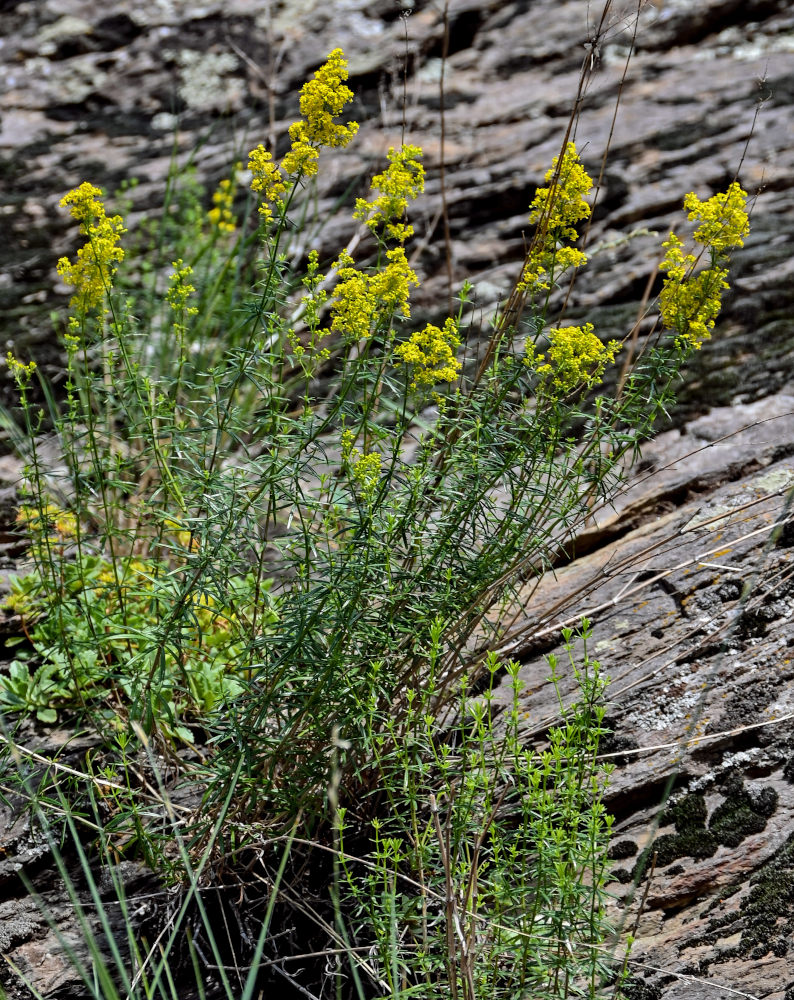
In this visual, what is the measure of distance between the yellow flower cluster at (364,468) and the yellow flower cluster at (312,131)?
0.53 metres

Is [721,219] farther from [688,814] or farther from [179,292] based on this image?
[688,814]

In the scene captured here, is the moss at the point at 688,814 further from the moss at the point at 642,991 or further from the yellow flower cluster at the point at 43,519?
the yellow flower cluster at the point at 43,519

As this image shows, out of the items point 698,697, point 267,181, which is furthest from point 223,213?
point 698,697

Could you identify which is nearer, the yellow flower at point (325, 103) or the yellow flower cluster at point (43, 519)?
the yellow flower at point (325, 103)

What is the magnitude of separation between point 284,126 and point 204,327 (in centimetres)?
200

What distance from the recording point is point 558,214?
2.31 m

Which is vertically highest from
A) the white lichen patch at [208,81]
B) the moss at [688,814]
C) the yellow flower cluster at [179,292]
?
the white lichen patch at [208,81]

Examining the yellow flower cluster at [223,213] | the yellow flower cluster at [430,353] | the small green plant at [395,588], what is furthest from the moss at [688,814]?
the yellow flower cluster at [223,213]

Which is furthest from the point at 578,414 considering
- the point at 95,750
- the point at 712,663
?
the point at 95,750

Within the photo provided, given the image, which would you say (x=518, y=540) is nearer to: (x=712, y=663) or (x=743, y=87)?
(x=712, y=663)

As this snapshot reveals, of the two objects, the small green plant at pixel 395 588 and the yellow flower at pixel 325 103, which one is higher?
the yellow flower at pixel 325 103

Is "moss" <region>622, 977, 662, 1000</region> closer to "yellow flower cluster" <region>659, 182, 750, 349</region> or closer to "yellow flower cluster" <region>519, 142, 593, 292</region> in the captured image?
"yellow flower cluster" <region>659, 182, 750, 349</region>

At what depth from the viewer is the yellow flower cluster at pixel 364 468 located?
6.84ft

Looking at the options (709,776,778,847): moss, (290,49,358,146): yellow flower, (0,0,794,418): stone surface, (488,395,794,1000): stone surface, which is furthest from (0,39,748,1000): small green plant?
(0,0,794,418): stone surface
